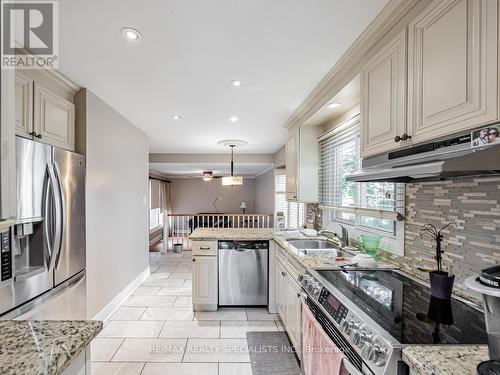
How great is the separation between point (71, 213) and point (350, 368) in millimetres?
2392

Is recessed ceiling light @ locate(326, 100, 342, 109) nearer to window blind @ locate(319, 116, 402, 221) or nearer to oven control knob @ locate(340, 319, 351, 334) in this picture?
window blind @ locate(319, 116, 402, 221)

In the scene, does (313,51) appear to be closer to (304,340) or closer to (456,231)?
(456,231)

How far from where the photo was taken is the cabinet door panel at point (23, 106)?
6.08 feet

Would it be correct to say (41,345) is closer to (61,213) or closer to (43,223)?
(43,223)

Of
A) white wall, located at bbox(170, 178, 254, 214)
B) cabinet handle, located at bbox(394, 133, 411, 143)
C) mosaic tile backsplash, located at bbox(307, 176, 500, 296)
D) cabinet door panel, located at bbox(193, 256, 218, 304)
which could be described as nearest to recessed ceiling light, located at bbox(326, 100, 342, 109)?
mosaic tile backsplash, located at bbox(307, 176, 500, 296)

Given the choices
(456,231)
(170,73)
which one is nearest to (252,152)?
(170,73)

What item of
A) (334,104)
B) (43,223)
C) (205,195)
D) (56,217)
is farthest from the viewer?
(205,195)

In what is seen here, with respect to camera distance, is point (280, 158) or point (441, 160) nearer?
point (441, 160)

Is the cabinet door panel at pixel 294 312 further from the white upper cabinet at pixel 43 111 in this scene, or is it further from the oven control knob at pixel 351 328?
the white upper cabinet at pixel 43 111

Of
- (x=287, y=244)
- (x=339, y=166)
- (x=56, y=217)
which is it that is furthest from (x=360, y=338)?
(x=56, y=217)

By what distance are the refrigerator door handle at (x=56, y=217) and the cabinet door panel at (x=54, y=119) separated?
0.34 meters

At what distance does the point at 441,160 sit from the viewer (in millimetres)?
1046

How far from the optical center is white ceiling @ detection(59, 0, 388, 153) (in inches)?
57.1

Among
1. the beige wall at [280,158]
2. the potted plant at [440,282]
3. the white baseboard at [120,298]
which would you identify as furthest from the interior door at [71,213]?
the beige wall at [280,158]
